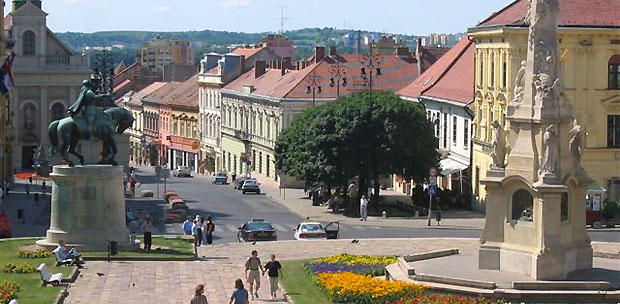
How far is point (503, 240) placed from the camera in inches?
1644

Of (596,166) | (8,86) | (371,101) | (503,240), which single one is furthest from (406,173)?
(503,240)

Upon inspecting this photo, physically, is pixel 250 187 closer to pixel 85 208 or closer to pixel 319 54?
pixel 319 54

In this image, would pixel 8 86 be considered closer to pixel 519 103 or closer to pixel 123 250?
pixel 123 250

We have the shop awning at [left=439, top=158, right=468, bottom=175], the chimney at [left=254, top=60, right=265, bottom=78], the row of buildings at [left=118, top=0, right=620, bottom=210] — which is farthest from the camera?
the chimney at [left=254, top=60, right=265, bottom=78]

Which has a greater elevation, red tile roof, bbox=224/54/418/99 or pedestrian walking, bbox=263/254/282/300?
red tile roof, bbox=224/54/418/99

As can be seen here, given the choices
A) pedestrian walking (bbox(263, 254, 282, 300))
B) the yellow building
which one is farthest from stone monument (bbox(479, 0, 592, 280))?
the yellow building

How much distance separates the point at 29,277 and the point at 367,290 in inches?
419

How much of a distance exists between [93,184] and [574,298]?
65.2ft

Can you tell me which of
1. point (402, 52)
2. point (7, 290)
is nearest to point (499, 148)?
point (7, 290)

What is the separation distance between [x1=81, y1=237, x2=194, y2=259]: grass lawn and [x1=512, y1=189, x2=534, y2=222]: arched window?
14.2 m

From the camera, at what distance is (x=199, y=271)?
4756 cm

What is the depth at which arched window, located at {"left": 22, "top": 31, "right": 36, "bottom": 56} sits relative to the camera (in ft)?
404

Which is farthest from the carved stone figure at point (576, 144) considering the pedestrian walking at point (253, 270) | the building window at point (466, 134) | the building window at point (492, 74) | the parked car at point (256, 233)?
the building window at point (466, 134)

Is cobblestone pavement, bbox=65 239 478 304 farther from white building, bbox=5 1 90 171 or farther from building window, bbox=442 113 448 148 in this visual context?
white building, bbox=5 1 90 171
